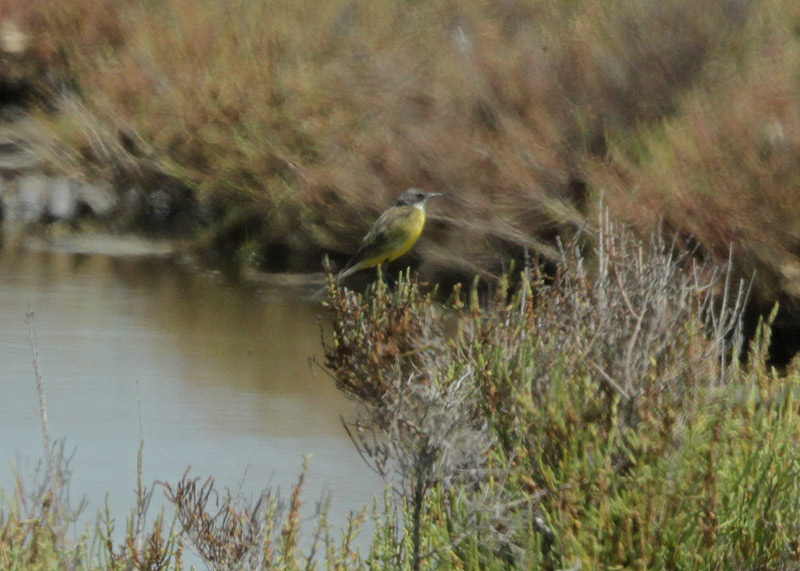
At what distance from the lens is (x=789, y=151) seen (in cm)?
885

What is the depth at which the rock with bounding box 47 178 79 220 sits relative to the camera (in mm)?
14148

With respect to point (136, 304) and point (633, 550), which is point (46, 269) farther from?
point (633, 550)

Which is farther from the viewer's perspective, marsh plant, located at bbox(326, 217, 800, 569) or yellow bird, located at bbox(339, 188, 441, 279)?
yellow bird, located at bbox(339, 188, 441, 279)

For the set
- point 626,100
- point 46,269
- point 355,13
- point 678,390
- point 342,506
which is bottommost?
point 342,506

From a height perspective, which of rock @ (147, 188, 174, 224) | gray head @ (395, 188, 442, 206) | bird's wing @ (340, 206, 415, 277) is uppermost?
rock @ (147, 188, 174, 224)

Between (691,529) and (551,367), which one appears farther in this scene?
(551,367)

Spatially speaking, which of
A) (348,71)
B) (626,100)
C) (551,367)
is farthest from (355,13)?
(551,367)

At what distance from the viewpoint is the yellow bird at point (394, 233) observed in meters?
7.98

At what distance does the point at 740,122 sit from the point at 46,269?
19.6 feet

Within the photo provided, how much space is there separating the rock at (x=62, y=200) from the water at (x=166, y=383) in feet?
4.75

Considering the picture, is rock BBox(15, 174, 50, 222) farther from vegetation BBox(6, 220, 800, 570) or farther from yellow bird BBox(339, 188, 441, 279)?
vegetation BBox(6, 220, 800, 570)

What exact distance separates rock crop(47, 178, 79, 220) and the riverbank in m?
0.27

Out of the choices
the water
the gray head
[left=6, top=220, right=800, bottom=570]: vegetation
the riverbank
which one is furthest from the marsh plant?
the riverbank

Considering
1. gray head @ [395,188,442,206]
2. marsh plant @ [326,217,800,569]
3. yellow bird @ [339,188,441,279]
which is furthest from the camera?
gray head @ [395,188,442,206]
